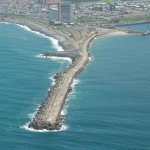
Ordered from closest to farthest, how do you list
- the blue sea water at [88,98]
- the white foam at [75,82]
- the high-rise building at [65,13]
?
the blue sea water at [88,98]
the white foam at [75,82]
the high-rise building at [65,13]

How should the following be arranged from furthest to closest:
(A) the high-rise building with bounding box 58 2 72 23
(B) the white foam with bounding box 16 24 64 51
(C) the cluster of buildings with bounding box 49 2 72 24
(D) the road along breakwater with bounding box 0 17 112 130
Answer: (A) the high-rise building with bounding box 58 2 72 23 < (C) the cluster of buildings with bounding box 49 2 72 24 < (B) the white foam with bounding box 16 24 64 51 < (D) the road along breakwater with bounding box 0 17 112 130

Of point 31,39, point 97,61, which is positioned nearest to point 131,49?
point 97,61

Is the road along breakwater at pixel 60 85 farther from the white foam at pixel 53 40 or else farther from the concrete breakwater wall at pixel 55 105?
the white foam at pixel 53 40

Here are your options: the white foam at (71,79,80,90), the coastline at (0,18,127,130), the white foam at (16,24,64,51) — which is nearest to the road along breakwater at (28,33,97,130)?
the coastline at (0,18,127,130)

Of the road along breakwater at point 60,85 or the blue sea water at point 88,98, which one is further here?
the road along breakwater at point 60,85

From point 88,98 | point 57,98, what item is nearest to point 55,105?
point 57,98

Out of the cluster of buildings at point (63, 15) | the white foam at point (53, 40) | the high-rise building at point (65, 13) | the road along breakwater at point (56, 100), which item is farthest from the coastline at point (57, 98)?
the high-rise building at point (65, 13)

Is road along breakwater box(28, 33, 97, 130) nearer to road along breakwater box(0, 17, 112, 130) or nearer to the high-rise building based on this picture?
road along breakwater box(0, 17, 112, 130)
